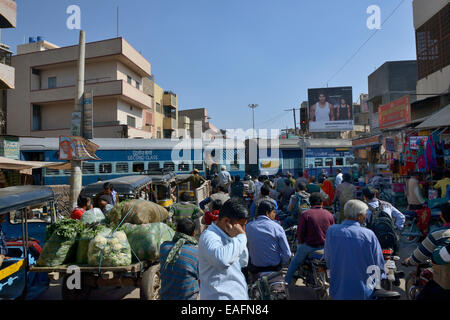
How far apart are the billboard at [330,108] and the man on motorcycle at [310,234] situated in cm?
2453

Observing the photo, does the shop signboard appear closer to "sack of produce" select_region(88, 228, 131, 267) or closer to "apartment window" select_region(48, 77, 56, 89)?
"apartment window" select_region(48, 77, 56, 89)

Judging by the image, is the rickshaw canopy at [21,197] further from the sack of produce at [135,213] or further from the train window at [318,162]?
the train window at [318,162]

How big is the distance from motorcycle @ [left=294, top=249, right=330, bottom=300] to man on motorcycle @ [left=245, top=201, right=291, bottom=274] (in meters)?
0.69

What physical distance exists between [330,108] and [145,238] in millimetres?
26487

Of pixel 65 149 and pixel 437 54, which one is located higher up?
pixel 437 54

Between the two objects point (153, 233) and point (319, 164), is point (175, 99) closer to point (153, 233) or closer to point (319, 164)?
point (319, 164)

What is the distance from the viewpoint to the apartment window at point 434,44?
36.1 ft

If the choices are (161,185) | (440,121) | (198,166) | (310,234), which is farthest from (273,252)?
(198,166)

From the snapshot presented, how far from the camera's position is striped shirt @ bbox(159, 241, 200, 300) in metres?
2.65

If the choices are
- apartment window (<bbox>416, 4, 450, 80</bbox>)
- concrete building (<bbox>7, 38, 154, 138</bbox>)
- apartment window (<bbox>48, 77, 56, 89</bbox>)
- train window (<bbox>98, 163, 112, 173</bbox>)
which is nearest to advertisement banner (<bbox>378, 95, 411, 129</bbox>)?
apartment window (<bbox>416, 4, 450, 80</bbox>)

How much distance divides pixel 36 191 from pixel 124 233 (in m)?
1.51

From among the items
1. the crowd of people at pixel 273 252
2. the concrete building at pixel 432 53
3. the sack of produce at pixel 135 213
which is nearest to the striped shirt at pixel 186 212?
the sack of produce at pixel 135 213
